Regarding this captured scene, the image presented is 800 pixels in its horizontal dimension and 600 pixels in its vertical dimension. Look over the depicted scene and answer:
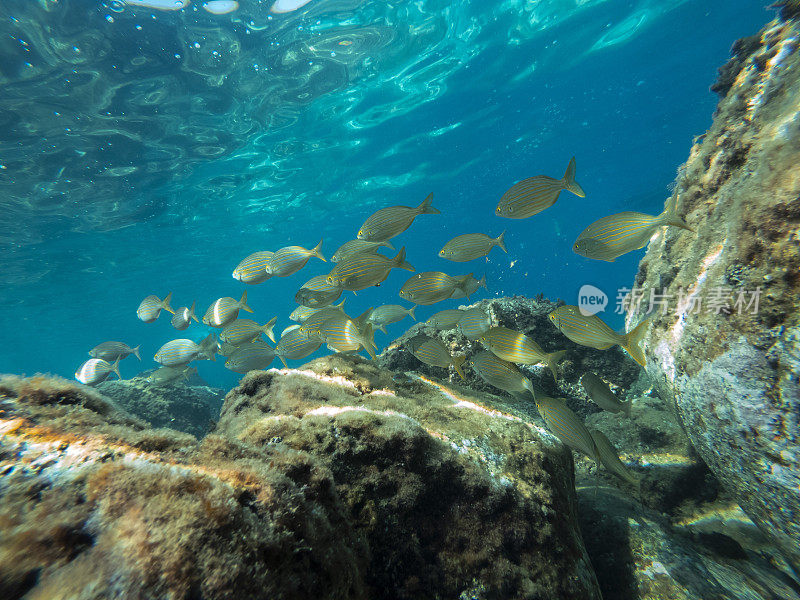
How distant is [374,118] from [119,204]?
1355 cm

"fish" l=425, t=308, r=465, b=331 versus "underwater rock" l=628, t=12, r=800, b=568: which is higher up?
"fish" l=425, t=308, r=465, b=331

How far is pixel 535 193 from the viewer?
377 centimetres

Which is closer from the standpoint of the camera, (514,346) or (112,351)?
(514,346)

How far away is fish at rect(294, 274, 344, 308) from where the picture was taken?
4.19m

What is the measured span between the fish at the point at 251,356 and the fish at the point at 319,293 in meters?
0.81

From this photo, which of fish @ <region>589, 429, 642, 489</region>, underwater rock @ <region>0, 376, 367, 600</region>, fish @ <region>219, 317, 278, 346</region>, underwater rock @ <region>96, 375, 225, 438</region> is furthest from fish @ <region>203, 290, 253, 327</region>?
underwater rock @ <region>96, 375, 225, 438</region>

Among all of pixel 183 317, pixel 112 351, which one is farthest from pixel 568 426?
pixel 112 351

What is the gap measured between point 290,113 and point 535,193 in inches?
581

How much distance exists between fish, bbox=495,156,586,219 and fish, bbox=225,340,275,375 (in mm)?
3401

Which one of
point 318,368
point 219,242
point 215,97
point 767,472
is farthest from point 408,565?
point 219,242

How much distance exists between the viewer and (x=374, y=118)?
17.3 m

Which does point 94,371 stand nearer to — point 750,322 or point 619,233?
point 619,233

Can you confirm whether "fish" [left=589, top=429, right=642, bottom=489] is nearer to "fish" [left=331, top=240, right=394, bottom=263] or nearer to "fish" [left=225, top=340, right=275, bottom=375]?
"fish" [left=331, top=240, right=394, bottom=263]

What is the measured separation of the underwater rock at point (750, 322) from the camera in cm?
210
